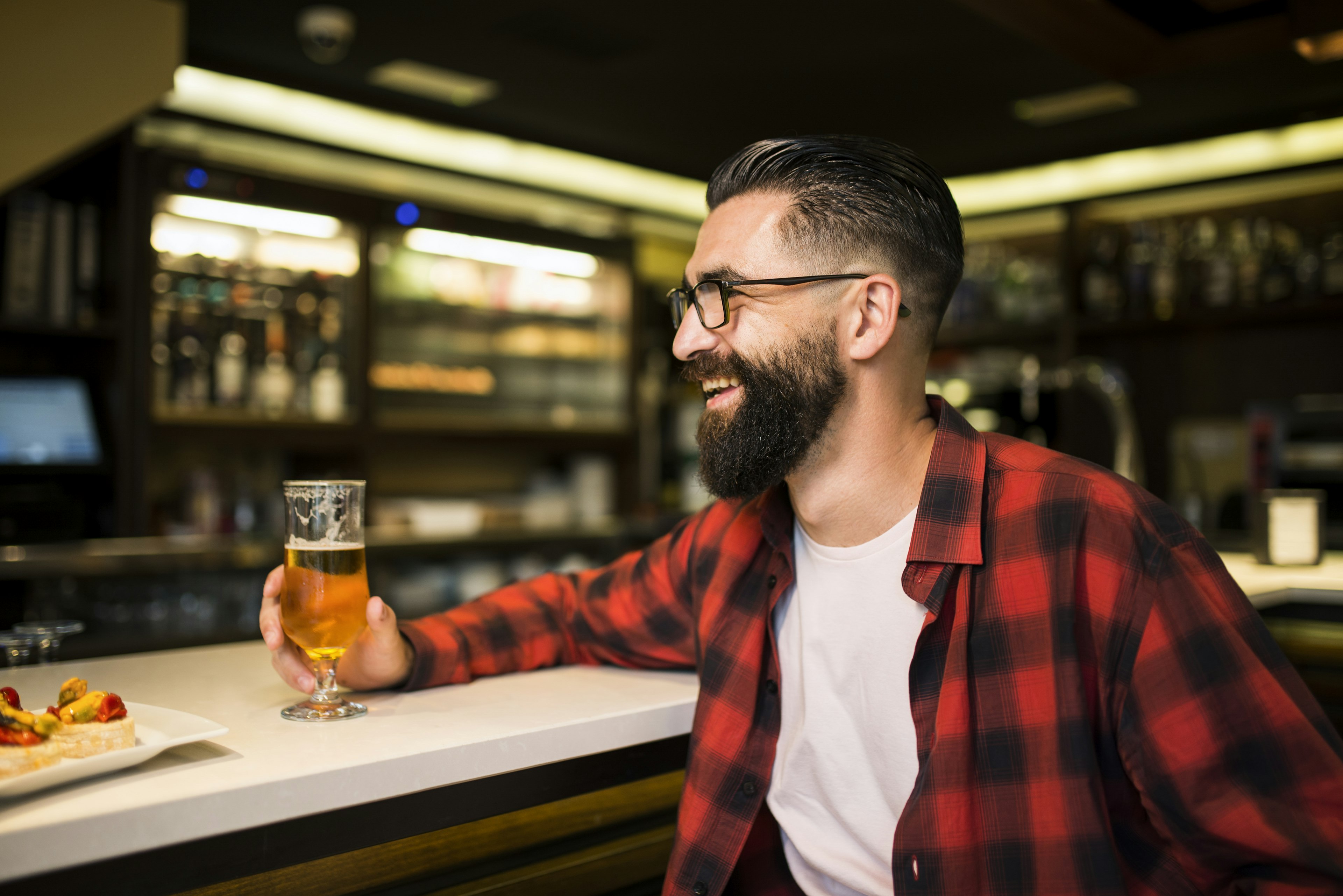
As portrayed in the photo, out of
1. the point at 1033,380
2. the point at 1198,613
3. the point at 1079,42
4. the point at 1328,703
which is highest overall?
the point at 1079,42

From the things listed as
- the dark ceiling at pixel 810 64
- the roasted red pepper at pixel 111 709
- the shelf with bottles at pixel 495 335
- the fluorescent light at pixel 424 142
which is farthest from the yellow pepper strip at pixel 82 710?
the shelf with bottles at pixel 495 335

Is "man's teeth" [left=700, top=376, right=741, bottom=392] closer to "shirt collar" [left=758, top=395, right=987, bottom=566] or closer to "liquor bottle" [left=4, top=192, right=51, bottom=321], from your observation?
"shirt collar" [left=758, top=395, right=987, bottom=566]

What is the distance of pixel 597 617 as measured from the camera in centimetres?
149

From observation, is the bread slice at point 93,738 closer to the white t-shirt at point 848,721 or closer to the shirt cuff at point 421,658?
the shirt cuff at point 421,658

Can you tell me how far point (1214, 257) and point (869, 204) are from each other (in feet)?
13.4

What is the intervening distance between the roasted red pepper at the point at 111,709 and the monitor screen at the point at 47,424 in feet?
9.12

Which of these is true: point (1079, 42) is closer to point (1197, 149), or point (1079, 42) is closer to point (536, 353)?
point (1197, 149)

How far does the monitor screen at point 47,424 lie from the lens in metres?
3.27

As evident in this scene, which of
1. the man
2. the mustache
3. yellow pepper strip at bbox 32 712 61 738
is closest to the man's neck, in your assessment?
the man

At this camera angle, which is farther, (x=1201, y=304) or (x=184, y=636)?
(x=1201, y=304)

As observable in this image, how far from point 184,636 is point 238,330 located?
5.15 feet

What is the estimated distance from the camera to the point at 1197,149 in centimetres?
470

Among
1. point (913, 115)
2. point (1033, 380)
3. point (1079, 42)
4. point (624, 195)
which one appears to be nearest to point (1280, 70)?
point (1079, 42)

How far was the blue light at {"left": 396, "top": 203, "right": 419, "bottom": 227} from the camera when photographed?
4.20 m
